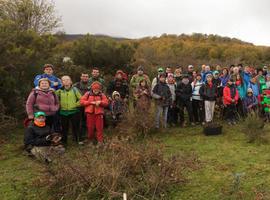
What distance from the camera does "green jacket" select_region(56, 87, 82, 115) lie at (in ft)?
28.2

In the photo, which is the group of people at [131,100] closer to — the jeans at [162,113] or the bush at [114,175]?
the jeans at [162,113]

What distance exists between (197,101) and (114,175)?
615cm

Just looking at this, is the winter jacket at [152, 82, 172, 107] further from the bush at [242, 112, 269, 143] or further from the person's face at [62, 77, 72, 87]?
the person's face at [62, 77, 72, 87]

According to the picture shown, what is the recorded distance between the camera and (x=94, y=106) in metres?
8.63

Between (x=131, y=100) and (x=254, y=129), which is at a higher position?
(x=131, y=100)

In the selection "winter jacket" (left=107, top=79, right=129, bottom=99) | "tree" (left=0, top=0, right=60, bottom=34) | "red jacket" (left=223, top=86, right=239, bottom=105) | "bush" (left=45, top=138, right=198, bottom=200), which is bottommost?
"bush" (left=45, top=138, right=198, bottom=200)

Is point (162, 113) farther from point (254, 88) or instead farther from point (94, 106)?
point (254, 88)

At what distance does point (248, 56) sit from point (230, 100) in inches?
1290

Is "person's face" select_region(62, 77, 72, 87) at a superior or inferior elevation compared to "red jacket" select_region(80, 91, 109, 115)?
superior

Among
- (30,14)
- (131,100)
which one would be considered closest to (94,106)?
(131,100)

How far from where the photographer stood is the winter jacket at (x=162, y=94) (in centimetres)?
1017

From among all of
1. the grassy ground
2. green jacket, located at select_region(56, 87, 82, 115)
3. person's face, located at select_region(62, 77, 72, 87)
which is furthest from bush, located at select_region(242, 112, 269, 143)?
person's face, located at select_region(62, 77, 72, 87)

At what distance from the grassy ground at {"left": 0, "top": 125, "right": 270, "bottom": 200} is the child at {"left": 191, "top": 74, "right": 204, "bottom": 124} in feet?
4.19

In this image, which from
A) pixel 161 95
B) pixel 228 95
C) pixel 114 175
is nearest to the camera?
pixel 114 175
